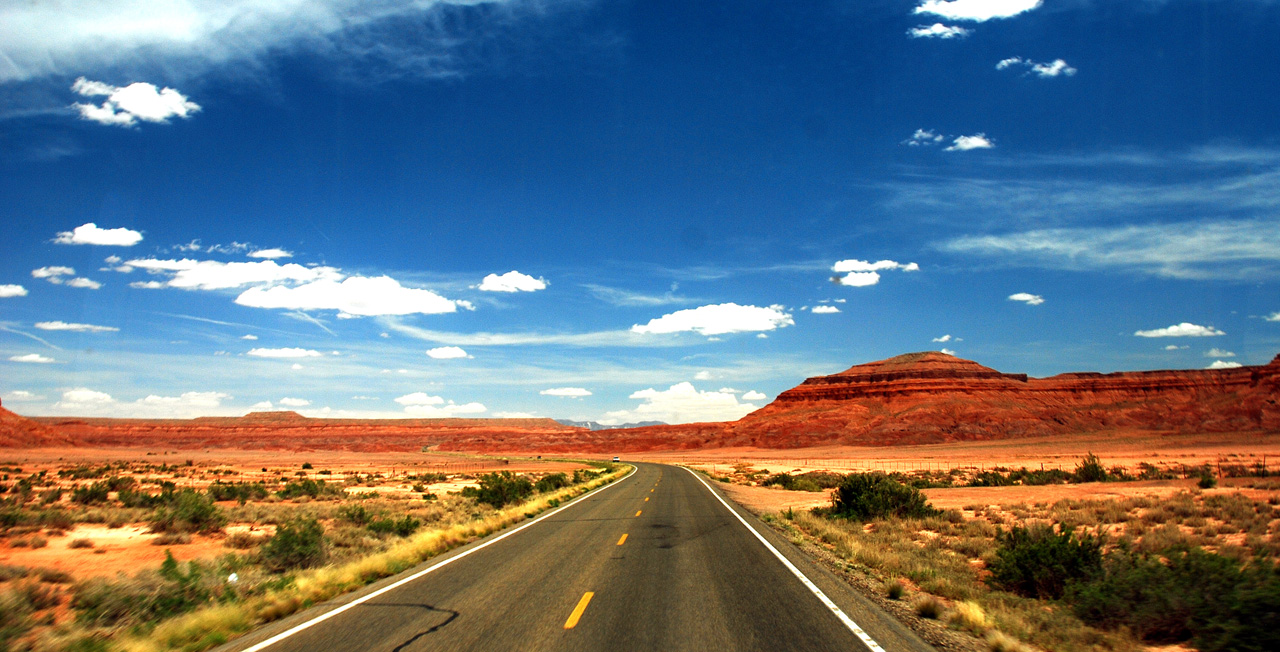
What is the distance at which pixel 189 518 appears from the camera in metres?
18.2

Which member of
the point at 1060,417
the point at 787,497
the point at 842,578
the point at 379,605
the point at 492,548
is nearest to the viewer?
the point at 379,605

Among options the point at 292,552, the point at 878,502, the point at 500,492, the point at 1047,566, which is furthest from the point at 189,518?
the point at 1047,566

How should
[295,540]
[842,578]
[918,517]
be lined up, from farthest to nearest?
[918,517]
[295,540]
[842,578]

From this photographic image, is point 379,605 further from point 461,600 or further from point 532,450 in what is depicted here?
point 532,450

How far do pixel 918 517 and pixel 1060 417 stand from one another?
119612mm

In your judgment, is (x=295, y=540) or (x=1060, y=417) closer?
(x=295, y=540)

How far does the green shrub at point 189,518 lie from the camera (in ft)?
58.7

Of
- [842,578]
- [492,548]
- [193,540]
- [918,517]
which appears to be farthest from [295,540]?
[918,517]

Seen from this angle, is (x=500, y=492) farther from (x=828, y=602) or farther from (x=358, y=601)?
(x=828, y=602)

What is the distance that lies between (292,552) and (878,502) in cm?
1584

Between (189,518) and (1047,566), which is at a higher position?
(1047,566)

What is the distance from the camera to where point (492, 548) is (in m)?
14.2

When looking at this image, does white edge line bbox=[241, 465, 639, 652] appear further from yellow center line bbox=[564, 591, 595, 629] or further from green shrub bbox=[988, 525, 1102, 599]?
green shrub bbox=[988, 525, 1102, 599]

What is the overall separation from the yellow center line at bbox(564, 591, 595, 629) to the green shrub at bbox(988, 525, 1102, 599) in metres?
6.50
